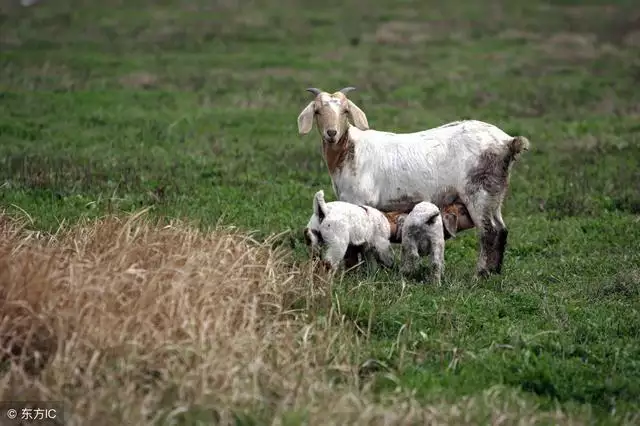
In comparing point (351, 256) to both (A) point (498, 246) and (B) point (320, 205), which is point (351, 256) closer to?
(B) point (320, 205)

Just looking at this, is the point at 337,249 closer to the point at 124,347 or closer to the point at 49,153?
the point at 124,347

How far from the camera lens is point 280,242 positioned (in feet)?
40.5

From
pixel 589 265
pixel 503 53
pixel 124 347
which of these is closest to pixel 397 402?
pixel 124 347

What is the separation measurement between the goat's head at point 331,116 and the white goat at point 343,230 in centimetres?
84

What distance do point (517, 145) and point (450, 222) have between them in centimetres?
96

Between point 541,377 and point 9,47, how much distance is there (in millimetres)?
20432

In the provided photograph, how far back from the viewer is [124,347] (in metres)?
7.79

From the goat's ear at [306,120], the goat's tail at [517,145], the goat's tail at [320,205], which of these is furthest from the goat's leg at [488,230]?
the goat's ear at [306,120]

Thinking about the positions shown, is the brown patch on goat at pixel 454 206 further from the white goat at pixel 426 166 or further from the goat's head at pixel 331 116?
the goat's head at pixel 331 116

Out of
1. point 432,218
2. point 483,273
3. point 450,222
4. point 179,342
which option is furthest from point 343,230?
point 179,342

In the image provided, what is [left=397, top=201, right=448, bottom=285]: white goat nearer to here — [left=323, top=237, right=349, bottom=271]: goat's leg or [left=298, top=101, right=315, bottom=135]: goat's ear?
[left=323, top=237, right=349, bottom=271]: goat's leg

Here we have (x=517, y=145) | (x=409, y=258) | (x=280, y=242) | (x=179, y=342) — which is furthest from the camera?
(x=280, y=242)

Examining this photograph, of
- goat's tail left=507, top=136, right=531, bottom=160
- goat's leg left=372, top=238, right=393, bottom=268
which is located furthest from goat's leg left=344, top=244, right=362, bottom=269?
goat's tail left=507, top=136, right=531, bottom=160

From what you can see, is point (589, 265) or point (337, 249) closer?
point (337, 249)
